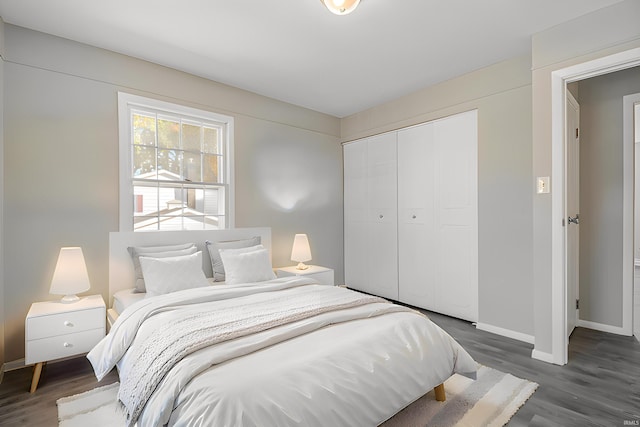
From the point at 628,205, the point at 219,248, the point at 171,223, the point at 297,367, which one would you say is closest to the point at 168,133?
the point at 171,223

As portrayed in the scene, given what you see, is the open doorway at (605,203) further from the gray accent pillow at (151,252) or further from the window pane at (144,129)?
the window pane at (144,129)

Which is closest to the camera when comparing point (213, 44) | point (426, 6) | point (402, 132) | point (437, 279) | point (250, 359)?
point (250, 359)

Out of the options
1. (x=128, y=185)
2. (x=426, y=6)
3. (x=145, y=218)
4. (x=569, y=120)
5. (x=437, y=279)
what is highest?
(x=426, y=6)

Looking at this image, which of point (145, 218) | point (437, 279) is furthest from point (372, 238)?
point (145, 218)

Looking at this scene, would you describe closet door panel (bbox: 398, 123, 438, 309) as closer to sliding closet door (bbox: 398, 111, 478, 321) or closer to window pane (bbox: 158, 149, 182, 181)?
sliding closet door (bbox: 398, 111, 478, 321)

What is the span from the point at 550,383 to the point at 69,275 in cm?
373

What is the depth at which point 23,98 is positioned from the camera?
2652mm

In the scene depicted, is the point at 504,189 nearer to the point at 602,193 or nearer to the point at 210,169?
the point at 602,193

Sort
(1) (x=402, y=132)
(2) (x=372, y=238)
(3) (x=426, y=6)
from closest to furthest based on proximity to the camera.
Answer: (3) (x=426, y=6) → (1) (x=402, y=132) → (2) (x=372, y=238)

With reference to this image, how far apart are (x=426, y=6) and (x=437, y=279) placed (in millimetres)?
2853

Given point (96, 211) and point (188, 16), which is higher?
point (188, 16)

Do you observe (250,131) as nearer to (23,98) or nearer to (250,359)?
(23,98)

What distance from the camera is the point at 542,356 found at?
8.85ft

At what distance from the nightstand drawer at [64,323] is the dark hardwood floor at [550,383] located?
383 millimetres
